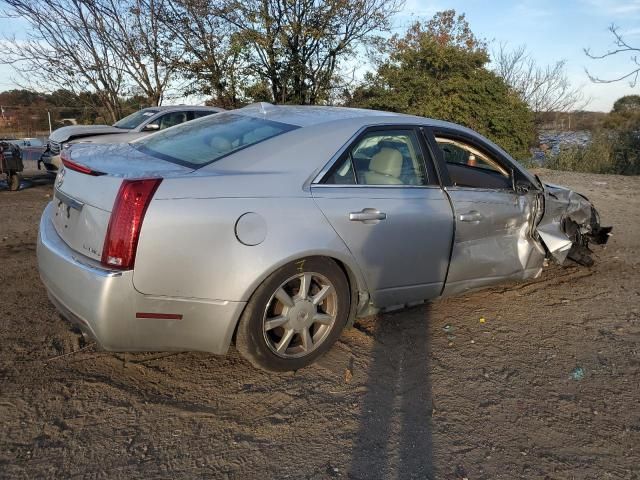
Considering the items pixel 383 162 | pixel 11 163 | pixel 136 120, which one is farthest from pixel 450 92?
pixel 383 162

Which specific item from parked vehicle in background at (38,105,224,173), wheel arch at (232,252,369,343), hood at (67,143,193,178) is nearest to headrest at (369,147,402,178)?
wheel arch at (232,252,369,343)

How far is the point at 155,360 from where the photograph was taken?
3.38 m

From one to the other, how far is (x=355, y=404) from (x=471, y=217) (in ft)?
5.73

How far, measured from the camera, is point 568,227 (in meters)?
5.20

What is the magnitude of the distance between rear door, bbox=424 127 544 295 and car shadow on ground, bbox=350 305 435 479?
0.58m

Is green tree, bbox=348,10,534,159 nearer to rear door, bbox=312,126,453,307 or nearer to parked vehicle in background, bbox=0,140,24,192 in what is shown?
parked vehicle in background, bbox=0,140,24,192

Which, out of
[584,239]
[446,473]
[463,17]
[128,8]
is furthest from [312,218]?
[463,17]

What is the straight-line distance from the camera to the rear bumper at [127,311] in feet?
8.86

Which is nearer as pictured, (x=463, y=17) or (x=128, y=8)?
(x=128, y=8)

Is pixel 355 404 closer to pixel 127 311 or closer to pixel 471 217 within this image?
pixel 127 311

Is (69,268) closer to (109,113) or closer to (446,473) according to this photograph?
(446,473)

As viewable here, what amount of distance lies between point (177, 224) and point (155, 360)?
1.10 metres

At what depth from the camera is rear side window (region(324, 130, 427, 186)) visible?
11.3 ft

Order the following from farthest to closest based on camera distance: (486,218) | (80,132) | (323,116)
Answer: (80,132), (486,218), (323,116)
